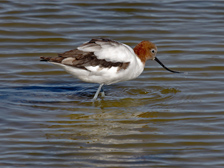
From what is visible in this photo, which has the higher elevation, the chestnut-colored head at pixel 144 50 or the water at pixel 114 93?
the chestnut-colored head at pixel 144 50

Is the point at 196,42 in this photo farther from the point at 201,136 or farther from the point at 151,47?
the point at 201,136

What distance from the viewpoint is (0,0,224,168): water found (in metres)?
5.66

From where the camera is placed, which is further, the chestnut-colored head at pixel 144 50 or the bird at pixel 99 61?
the chestnut-colored head at pixel 144 50

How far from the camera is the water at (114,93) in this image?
18.6ft

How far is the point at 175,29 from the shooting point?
11.1 meters

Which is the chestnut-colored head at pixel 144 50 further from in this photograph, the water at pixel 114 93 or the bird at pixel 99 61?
the water at pixel 114 93

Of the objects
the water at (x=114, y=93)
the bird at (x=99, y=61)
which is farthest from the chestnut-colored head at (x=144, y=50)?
the water at (x=114, y=93)

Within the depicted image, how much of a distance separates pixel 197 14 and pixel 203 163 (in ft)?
23.4

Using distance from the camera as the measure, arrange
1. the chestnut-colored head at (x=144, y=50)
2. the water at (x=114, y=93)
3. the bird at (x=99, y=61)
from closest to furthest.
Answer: the water at (x=114, y=93)
the bird at (x=99, y=61)
the chestnut-colored head at (x=144, y=50)

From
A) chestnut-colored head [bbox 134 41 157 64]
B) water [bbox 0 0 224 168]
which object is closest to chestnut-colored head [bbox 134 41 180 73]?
chestnut-colored head [bbox 134 41 157 64]

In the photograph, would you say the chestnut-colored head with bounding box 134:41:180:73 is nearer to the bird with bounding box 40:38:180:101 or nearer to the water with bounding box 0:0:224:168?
the bird with bounding box 40:38:180:101

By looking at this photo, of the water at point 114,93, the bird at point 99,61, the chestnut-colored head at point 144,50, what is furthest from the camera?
the chestnut-colored head at point 144,50

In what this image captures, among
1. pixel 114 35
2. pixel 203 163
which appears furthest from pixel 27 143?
pixel 114 35

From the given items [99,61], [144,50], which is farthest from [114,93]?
[99,61]
